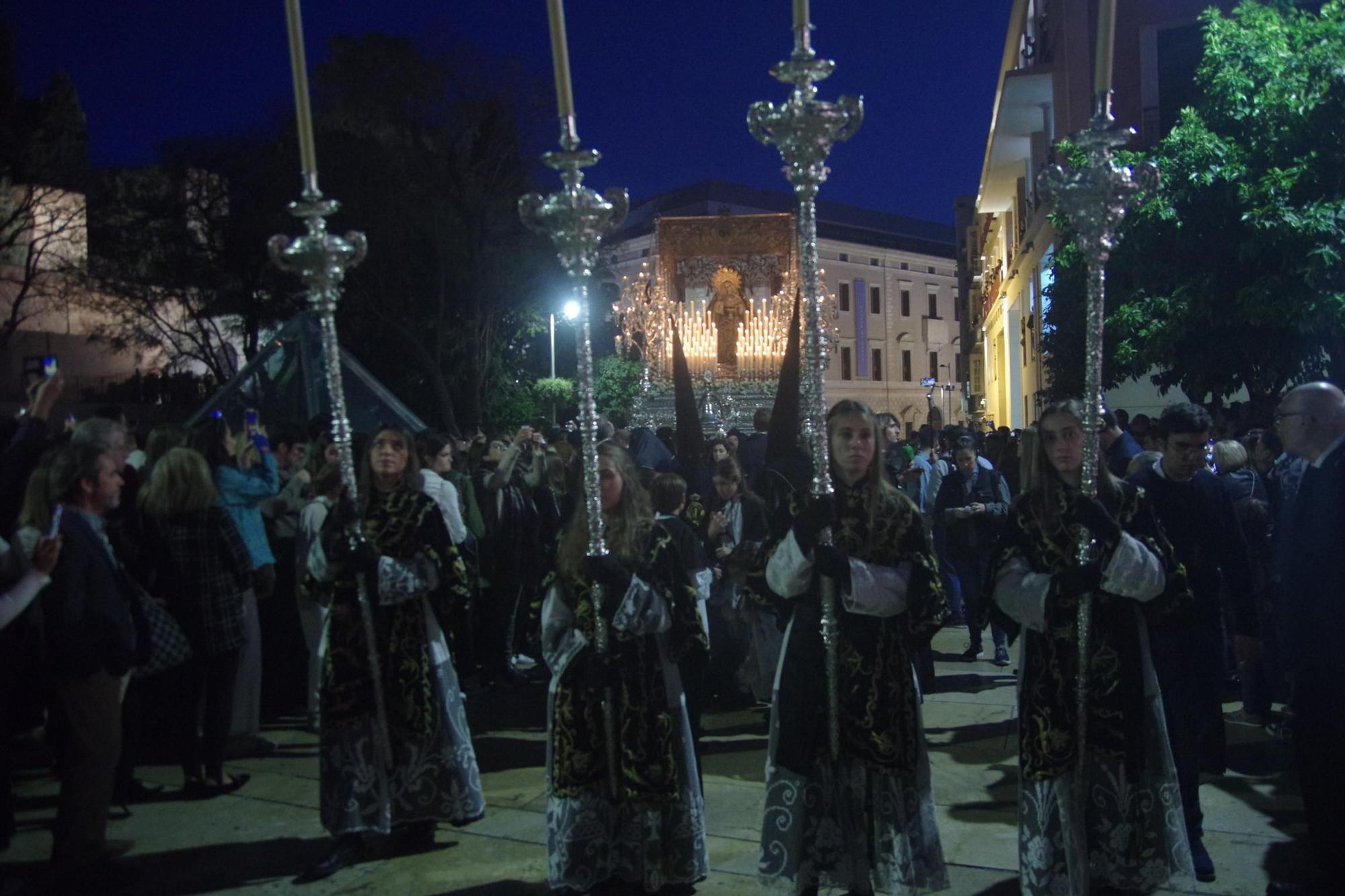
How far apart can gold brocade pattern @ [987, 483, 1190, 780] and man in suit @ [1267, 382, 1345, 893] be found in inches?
25.5

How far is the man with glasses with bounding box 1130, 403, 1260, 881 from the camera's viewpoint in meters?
4.77

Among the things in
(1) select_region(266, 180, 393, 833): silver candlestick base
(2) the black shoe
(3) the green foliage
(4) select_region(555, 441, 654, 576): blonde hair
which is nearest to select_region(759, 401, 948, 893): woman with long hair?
(4) select_region(555, 441, 654, 576): blonde hair

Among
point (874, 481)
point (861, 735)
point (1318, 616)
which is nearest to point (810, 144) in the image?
point (874, 481)

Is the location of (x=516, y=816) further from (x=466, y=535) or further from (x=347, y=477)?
(x=466, y=535)

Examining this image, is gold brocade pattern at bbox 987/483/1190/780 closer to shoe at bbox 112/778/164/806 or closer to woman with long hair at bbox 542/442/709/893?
woman with long hair at bbox 542/442/709/893

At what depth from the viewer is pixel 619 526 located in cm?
466

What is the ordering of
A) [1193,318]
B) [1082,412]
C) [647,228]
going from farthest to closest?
[647,228]
[1193,318]
[1082,412]

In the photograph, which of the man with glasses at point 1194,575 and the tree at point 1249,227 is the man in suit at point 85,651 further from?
the tree at point 1249,227

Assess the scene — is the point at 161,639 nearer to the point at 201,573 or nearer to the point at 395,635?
the point at 201,573

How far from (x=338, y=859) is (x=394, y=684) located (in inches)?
31.1

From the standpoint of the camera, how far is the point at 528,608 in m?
4.84

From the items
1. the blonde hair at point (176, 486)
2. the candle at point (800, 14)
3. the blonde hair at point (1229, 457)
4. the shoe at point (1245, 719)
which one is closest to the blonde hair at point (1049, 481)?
the candle at point (800, 14)

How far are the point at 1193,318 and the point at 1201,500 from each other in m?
9.13

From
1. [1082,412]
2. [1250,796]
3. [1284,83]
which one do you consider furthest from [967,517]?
[1284,83]
